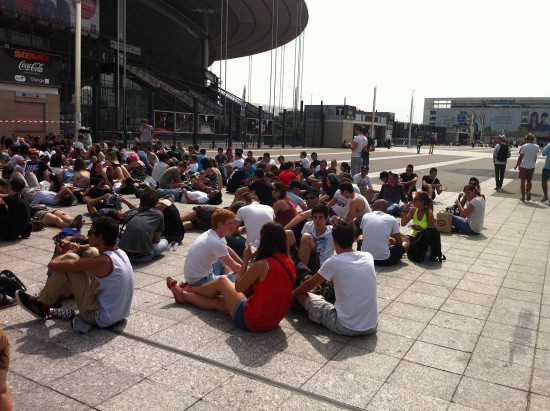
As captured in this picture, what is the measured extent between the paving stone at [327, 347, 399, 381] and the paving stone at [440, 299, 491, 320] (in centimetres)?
168

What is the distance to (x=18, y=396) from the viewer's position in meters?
3.51

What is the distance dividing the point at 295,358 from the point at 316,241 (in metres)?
2.43

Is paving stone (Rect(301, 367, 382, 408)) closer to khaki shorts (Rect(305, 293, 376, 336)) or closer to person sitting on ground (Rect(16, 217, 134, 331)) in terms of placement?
khaki shorts (Rect(305, 293, 376, 336))

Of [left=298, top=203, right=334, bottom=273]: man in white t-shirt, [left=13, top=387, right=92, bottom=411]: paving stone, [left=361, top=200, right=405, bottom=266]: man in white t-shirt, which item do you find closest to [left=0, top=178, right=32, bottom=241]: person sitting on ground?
[left=298, top=203, right=334, bottom=273]: man in white t-shirt

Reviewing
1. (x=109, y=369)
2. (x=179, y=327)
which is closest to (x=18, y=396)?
(x=109, y=369)

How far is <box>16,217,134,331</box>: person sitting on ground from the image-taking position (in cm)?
456

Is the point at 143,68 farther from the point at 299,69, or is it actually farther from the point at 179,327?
the point at 179,327

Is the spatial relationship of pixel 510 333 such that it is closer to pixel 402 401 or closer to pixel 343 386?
pixel 402 401

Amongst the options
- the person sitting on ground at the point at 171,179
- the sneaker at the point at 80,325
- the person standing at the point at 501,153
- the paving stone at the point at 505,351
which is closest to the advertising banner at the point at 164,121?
the person sitting on ground at the point at 171,179

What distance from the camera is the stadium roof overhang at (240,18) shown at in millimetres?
49469

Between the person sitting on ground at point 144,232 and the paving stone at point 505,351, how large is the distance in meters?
4.46

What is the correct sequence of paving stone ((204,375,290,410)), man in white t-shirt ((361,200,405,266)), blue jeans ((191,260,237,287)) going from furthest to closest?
man in white t-shirt ((361,200,405,266))
blue jeans ((191,260,237,287))
paving stone ((204,375,290,410))

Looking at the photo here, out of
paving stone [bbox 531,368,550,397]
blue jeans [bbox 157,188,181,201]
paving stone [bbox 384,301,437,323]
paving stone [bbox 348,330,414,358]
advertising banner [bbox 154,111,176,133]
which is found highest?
advertising banner [bbox 154,111,176,133]

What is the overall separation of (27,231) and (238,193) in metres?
4.05
